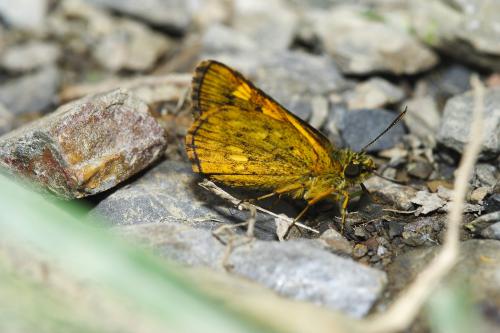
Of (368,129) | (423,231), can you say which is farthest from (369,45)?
(423,231)

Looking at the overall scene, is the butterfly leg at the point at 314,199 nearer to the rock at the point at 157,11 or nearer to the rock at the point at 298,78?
the rock at the point at 298,78

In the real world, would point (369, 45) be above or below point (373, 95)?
above

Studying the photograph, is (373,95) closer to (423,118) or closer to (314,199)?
(423,118)

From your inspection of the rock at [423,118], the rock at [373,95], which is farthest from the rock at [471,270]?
the rock at [373,95]

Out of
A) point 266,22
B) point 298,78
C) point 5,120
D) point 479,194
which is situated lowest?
point 5,120

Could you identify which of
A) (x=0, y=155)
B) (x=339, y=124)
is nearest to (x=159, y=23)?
(x=339, y=124)
